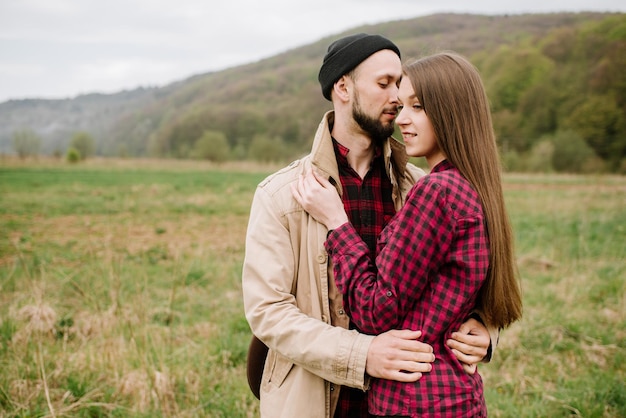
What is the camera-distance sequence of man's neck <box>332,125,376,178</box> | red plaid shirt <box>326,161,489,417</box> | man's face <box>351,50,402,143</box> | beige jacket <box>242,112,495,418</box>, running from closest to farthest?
Result: 1. red plaid shirt <box>326,161,489,417</box>
2. beige jacket <box>242,112,495,418</box>
3. man's face <box>351,50,402,143</box>
4. man's neck <box>332,125,376,178</box>

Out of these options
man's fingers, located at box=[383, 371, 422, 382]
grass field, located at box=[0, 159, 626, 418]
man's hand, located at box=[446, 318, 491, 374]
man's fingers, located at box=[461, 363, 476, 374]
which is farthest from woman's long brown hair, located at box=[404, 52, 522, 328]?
grass field, located at box=[0, 159, 626, 418]

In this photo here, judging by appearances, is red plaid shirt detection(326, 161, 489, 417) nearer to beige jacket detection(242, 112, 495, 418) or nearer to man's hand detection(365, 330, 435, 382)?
man's hand detection(365, 330, 435, 382)

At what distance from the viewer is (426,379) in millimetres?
1828

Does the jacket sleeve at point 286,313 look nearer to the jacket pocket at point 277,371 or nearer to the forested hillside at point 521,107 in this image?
the jacket pocket at point 277,371

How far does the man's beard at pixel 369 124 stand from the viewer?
2.55 meters

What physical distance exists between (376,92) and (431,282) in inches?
43.9

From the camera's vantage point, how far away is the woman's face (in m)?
2.00

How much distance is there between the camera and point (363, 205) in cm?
257

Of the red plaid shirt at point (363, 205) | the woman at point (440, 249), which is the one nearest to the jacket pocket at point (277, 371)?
the red plaid shirt at point (363, 205)

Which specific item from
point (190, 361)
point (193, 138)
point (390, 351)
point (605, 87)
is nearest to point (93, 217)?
point (190, 361)

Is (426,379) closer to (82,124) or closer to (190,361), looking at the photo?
(190,361)

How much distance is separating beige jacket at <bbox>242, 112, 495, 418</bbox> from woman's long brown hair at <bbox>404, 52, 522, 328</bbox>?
61cm

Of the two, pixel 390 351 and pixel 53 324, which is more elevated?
pixel 390 351

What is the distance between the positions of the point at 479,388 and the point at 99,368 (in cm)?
339
